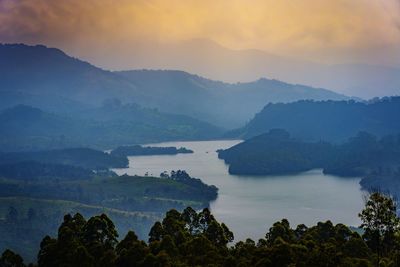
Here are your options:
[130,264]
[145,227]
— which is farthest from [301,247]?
[145,227]

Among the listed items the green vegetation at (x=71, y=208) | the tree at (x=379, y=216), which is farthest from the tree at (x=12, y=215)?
the tree at (x=379, y=216)

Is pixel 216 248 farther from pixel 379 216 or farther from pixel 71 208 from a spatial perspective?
pixel 71 208

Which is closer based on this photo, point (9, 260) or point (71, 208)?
point (9, 260)

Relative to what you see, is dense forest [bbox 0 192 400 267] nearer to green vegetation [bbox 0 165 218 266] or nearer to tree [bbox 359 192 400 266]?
tree [bbox 359 192 400 266]

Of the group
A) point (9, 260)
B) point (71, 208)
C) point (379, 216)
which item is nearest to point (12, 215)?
point (71, 208)

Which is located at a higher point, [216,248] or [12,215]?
[12,215]

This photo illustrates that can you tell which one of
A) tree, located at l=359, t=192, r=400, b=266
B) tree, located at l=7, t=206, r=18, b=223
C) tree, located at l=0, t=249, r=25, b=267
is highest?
tree, located at l=7, t=206, r=18, b=223

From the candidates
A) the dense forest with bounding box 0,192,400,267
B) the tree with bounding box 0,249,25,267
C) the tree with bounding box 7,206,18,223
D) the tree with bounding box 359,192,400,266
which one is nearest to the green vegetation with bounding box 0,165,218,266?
the tree with bounding box 7,206,18,223

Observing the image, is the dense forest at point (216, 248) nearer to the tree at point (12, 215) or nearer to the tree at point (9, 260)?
the tree at point (9, 260)
